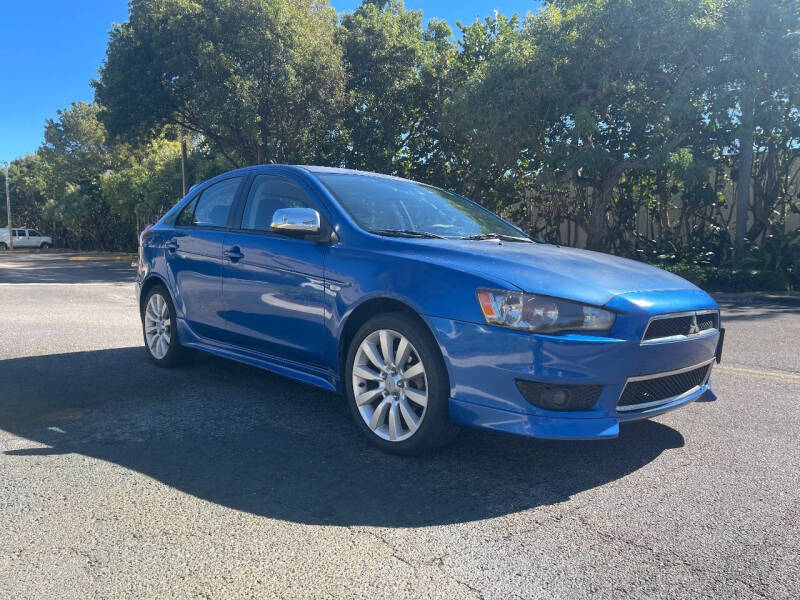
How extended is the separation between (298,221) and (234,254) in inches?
37.3

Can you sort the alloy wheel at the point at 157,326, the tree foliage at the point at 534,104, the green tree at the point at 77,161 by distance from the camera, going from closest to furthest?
the alloy wheel at the point at 157,326 < the tree foliage at the point at 534,104 < the green tree at the point at 77,161

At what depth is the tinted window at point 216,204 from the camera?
527 centimetres

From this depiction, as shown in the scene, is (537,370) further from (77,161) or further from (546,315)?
(77,161)

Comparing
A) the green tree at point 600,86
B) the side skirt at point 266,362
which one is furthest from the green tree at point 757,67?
the side skirt at point 266,362

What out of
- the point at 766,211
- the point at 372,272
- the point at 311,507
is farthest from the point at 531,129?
the point at 311,507

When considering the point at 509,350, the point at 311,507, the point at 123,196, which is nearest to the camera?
the point at 311,507

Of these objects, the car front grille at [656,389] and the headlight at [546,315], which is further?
the car front grille at [656,389]

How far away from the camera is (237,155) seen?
2909 centimetres

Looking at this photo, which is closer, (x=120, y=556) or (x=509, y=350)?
(x=120, y=556)

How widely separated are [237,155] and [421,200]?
84.7 feet

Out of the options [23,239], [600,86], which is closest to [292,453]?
[600,86]

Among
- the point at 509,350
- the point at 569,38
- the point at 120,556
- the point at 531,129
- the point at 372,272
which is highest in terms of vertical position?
the point at 569,38

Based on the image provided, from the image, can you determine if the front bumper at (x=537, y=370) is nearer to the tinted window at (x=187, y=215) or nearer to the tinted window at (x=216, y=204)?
the tinted window at (x=216, y=204)

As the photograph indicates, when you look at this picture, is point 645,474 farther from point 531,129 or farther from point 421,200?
point 531,129
